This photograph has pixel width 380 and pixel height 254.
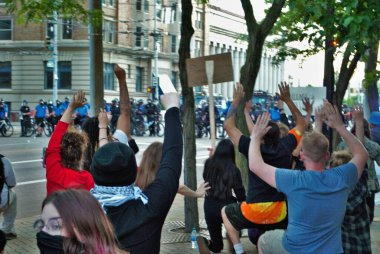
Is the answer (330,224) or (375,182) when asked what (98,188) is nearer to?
(330,224)

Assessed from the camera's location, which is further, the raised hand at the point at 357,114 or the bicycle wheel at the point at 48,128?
the bicycle wheel at the point at 48,128

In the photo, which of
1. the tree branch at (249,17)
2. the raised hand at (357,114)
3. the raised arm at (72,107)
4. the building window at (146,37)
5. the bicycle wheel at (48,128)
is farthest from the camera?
the building window at (146,37)

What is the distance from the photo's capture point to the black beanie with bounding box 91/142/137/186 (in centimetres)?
334

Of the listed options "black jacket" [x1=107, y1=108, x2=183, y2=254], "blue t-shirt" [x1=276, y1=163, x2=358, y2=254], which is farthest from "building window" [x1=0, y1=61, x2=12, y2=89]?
"black jacket" [x1=107, y1=108, x2=183, y2=254]

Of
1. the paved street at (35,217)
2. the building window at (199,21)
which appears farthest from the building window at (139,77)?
the paved street at (35,217)

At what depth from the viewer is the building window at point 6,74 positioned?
191 feet

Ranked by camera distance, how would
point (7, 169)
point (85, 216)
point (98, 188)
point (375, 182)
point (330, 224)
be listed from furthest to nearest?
point (375, 182) < point (7, 169) < point (330, 224) < point (98, 188) < point (85, 216)

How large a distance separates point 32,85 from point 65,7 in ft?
161

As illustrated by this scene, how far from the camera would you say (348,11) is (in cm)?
686

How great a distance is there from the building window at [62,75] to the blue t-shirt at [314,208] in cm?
5457

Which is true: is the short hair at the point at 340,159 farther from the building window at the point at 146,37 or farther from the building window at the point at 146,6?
the building window at the point at 146,6

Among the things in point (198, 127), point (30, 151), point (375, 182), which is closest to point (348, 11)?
point (375, 182)

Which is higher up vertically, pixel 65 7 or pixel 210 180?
pixel 65 7

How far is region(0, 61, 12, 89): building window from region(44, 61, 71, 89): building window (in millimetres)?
3162
